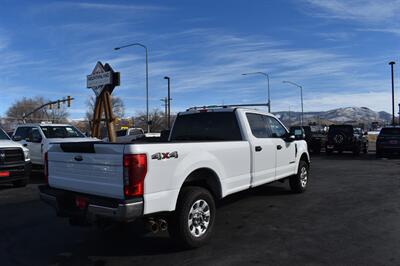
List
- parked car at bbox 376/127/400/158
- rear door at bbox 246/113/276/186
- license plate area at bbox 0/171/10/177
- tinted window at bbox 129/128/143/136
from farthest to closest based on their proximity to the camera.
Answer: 1. tinted window at bbox 129/128/143/136
2. parked car at bbox 376/127/400/158
3. license plate area at bbox 0/171/10/177
4. rear door at bbox 246/113/276/186

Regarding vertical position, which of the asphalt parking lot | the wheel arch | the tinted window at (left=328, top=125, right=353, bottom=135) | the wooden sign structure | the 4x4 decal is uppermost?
the wooden sign structure

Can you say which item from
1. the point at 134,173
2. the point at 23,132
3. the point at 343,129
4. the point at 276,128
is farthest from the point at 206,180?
the point at 343,129

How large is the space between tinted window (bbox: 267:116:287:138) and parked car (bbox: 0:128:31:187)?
739 centimetres

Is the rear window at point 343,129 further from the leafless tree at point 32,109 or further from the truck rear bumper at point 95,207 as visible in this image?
the leafless tree at point 32,109

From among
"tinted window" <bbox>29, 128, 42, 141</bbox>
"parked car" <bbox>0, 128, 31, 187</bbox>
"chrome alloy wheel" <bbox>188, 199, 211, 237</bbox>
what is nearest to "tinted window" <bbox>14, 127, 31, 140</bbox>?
"tinted window" <bbox>29, 128, 42, 141</bbox>

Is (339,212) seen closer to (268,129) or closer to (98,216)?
(268,129)

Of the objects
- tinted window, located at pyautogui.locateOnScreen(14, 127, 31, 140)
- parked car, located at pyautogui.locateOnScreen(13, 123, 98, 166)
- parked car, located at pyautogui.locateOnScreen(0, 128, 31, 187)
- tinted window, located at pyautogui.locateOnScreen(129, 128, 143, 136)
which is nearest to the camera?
parked car, located at pyautogui.locateOnScreen(0, 128, 31, 187)

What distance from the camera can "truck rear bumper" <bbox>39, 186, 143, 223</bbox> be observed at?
483 centimetres

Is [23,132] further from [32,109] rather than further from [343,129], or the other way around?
[32,109]

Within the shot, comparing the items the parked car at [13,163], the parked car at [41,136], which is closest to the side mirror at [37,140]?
the parked car at [41,136]

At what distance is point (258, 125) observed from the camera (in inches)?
313

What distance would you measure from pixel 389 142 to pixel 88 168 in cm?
2054

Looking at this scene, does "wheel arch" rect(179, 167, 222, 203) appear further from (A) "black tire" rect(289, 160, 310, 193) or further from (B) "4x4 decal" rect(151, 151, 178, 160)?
(A) "black tire" rect(289, 160, 310, 193)

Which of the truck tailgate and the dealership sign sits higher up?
the dealership sign
